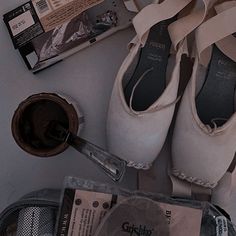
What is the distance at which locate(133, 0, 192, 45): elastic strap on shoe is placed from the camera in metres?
0.77

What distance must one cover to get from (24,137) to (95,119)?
139 millimetres

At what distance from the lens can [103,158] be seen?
0.77 meters

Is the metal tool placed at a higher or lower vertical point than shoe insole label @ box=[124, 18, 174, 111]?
lower

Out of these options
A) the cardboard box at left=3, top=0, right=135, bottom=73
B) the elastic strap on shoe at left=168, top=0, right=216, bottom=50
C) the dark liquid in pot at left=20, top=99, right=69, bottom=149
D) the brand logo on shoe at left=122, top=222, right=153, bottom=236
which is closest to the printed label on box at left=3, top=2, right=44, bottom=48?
the cardboard box at left=3, top=0, right=135, bottom=73

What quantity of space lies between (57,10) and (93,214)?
34cm

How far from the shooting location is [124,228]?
2.39ft

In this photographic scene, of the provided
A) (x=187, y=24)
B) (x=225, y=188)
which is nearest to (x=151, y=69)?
(x=187, y=24)

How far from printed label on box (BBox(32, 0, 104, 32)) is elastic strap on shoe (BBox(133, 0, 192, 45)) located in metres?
0.11

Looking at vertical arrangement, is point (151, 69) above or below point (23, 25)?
below

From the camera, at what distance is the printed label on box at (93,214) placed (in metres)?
0.73

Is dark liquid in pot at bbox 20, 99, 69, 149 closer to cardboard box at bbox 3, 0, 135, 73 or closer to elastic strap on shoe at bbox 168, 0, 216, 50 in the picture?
cardboard box at bbox 3, 0, 135, 73

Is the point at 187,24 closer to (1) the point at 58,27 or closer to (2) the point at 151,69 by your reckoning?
(2) the point at 151,69

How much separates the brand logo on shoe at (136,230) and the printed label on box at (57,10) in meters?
0.35

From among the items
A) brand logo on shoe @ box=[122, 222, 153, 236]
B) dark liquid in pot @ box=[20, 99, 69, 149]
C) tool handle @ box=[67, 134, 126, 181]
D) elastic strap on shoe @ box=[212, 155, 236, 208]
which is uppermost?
dark liquid in pot @ box=[20, 99, 69, 149]
